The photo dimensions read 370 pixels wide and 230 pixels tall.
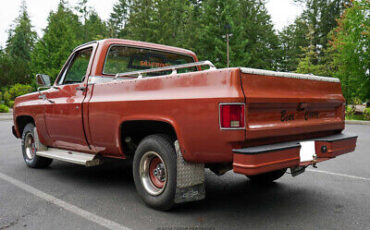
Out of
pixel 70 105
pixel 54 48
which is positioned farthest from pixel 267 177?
pixel 54 48

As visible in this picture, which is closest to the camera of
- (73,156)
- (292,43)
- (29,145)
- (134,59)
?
(73,156)

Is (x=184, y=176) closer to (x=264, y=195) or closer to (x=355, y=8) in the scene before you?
(x=264, y=195)

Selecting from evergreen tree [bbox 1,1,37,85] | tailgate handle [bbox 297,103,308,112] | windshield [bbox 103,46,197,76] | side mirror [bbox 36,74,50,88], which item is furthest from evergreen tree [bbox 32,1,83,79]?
tailgate handle [bbox 297,103,308,112]

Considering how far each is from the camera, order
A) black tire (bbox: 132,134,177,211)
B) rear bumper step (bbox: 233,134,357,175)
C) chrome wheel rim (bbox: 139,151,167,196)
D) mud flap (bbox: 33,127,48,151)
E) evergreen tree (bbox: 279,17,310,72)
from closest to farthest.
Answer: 1. rear bumper step (bbox: 233,134,357,175)
2. black tire (bbox: 132,134,177,211)
3. chrome wheel rim (bbox: 139,151,167,196)
4. mud flap (bbox: 33,127,48,151)
5. evergreen tree (bbox: 279,17,310,72)

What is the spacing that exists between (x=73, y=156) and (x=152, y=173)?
4.99ft

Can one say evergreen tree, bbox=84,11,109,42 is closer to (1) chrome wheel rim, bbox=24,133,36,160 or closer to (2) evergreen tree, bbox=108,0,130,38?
(2) evergreen tree, bbox=108,0,130,38

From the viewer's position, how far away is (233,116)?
8.69ft

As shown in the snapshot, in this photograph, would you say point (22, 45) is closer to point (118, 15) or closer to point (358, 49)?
point (118, 15)

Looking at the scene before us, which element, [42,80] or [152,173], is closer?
[152,173]

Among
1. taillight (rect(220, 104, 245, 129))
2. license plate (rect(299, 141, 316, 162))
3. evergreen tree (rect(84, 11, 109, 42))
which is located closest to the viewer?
taillight (rect(220, 104, 245, 129))

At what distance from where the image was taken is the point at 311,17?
41844mm

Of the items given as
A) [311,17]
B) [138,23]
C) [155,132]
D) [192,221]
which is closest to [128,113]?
[155,132]

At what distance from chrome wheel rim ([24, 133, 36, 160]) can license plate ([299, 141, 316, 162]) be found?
15.3ft

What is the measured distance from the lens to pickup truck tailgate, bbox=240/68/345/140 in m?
2.76
